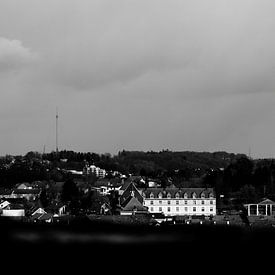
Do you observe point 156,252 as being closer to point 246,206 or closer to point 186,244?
point 186,244

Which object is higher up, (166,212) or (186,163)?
(186,163)

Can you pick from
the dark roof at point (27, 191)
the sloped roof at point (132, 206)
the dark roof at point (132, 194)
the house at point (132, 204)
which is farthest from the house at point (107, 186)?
the sloped roof at point (132, 206)

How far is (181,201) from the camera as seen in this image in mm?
90250

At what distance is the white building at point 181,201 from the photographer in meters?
89.6

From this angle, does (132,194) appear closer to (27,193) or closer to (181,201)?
(181,201)

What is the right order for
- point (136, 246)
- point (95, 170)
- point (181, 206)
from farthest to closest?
point (95, 170) < point (181, 206) < point (136, 246)

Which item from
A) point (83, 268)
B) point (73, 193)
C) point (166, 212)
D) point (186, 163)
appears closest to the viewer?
point (83, 268)

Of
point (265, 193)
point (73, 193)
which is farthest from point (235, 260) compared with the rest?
point (265, 193)

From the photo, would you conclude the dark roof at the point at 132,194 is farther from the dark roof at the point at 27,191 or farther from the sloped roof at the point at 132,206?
the dark roof at the point at 27,191

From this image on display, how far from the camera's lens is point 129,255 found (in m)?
2.13

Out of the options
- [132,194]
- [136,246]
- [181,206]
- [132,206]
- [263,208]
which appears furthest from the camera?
[263,208]

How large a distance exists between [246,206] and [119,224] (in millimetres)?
96001

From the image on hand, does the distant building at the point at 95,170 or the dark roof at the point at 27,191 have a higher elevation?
the distant building at the point at 95,170

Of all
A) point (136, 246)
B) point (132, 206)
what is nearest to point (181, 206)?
point (132, 206)
